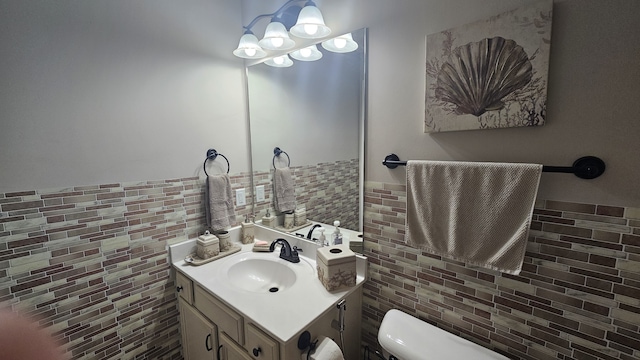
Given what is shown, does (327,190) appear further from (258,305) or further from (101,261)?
(101,261)

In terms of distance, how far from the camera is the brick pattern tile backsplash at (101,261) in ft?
3.51

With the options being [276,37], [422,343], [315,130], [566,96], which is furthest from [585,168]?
[276,37]

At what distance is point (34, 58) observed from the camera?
3.45 feet

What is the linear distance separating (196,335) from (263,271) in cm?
48

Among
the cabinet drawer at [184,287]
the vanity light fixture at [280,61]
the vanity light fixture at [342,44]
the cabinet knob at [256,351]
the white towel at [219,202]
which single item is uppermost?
the vanity light fixture at [280,61]

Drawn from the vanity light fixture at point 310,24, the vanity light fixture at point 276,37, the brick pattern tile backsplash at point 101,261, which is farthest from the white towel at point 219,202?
the vanity light fixture at point 310,24

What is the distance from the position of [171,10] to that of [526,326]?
230 centimetres

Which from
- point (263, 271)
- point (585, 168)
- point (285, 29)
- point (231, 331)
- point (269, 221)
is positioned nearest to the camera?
point (585, 168)

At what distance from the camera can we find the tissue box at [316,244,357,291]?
119 cm

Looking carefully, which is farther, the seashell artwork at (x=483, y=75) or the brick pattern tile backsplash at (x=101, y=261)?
the brick pattern tile backsplash at (x=101, y=261)

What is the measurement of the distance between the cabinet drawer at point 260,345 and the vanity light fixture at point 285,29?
1.42 m

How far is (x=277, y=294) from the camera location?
120 cm

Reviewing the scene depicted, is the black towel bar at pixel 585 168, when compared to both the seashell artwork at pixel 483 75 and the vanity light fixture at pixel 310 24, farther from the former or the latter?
the vanity light fixture at pixel 310 24

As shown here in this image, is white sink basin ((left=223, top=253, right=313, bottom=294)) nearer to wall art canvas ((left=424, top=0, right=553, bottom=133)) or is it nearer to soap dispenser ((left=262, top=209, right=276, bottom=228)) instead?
soap dispenser ((left=262, top=209, right=276, bottom=228))
